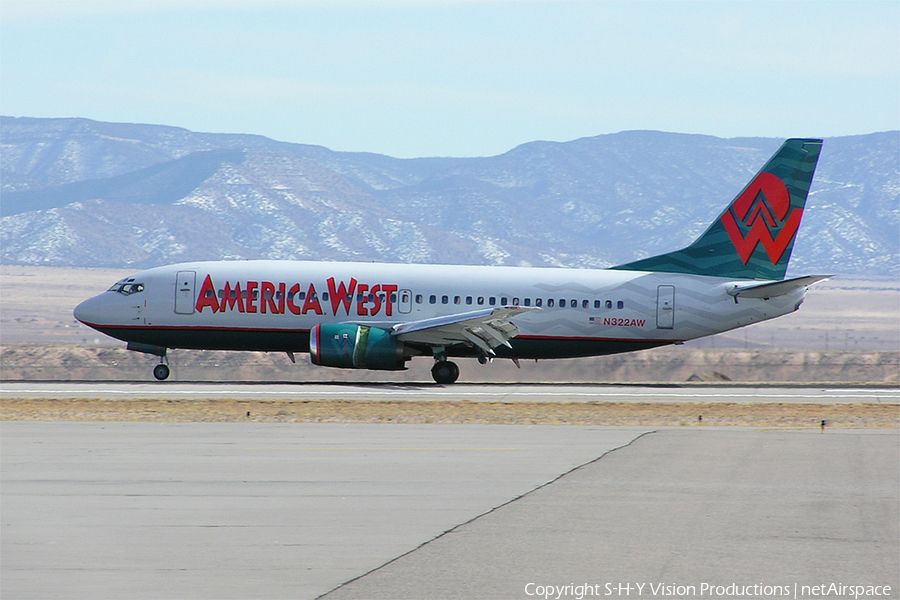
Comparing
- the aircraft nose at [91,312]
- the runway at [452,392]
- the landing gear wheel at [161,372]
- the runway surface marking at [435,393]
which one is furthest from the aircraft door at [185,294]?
the runway surface marking at [435,393]

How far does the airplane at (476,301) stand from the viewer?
37.6 metres

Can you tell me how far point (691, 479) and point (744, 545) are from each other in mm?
4692

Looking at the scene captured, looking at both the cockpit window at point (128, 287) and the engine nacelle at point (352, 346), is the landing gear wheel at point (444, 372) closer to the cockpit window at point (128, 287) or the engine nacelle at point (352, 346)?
the engine nacelle at point (352, 346)

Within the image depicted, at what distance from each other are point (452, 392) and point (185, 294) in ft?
33.4

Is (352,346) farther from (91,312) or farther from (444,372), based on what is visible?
(91,312)

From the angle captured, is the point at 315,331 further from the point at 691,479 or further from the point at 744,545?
the point at 744,545

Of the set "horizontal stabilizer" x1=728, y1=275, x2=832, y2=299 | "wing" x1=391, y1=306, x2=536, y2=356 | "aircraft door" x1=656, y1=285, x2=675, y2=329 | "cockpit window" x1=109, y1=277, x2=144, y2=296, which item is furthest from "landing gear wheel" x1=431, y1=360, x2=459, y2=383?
"cockpit window" x1=109, y1=277, x2=144, y2=296

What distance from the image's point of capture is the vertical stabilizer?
39500mm

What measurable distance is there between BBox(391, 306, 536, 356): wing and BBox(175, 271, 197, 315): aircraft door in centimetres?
705

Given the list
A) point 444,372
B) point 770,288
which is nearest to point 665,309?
point 770,288

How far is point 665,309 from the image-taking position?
127 feet

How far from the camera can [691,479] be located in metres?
16.8

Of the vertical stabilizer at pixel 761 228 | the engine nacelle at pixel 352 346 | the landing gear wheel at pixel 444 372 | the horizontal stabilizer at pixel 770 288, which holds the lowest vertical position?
the landing gear wheel at pixel 444 372

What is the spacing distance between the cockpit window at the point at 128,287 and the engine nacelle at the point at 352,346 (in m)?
6.52
